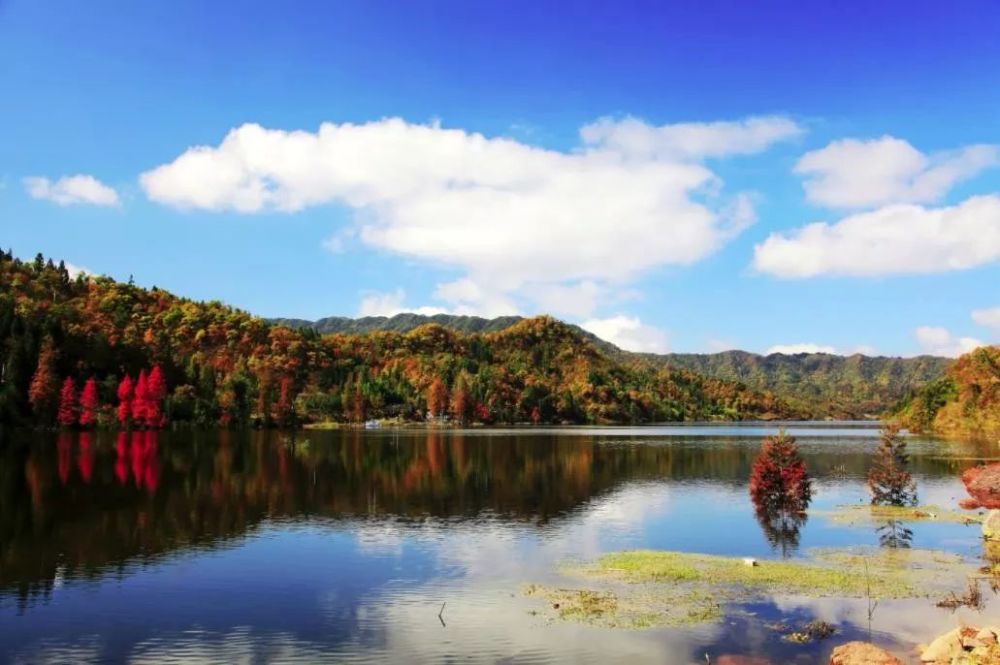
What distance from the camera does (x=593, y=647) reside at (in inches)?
1168

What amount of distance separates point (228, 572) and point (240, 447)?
348 feet

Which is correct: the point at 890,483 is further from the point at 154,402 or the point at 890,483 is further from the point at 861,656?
the point at 154,402

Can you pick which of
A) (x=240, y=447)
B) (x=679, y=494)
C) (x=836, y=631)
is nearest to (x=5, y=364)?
(x=240, y=447)

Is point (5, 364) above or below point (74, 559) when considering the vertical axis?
above

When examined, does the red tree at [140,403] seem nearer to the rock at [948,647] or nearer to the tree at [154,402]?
the tree at [154,402]

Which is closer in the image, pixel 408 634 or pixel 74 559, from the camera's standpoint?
pixel 408 634

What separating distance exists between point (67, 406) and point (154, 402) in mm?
21044

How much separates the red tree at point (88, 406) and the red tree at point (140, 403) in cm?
931

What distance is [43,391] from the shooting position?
567ft

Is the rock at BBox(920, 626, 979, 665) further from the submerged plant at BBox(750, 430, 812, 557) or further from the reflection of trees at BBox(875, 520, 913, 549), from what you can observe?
the submerged plant at BBox(750, 430, 812, 557)

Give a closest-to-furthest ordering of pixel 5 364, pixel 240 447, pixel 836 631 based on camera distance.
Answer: pixel 836 631 < pixel 240 447 < pixel 5 364

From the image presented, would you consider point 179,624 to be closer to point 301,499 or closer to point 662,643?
point 662,643

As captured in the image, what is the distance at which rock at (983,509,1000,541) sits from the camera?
54281mm

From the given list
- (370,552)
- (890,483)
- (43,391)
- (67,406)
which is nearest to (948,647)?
(370,552)
